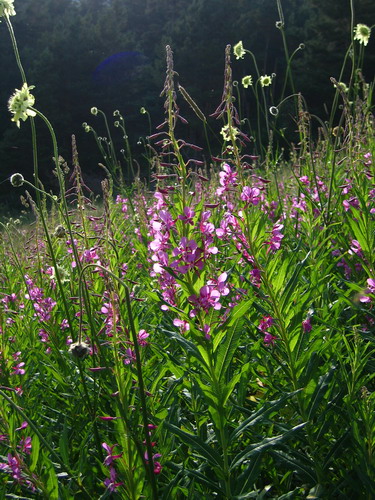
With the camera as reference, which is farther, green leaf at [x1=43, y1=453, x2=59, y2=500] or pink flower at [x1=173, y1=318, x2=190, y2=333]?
pink flower at [x1=173, y1=318, x2=190, y2=333]

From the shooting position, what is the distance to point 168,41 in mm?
32500

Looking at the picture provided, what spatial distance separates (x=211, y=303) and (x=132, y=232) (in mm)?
3443

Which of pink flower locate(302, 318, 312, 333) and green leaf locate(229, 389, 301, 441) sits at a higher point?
green leaf locate(229, 389, 301, 441)

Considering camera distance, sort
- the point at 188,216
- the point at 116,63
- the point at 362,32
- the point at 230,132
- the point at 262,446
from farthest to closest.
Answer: the point at 116,63
the point at 362,32
the point at 230,132
the point at 188,216
the point at 262,446

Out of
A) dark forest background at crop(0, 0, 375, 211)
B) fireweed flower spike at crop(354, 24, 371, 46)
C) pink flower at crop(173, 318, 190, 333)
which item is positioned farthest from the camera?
dark forest background at crop(0, 0, 375, 211)

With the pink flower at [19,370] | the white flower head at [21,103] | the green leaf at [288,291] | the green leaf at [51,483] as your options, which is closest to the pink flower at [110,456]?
the green leaf at [51,483]

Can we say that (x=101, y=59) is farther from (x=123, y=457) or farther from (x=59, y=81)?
(x=123, y=457)

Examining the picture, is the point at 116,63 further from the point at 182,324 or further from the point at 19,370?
the point at 182,324

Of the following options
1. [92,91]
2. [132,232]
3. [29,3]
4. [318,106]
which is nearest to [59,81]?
[92,91]

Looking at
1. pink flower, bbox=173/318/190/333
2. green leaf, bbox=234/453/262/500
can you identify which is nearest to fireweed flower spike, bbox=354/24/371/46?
pink flower, bbox=173/318/190/333

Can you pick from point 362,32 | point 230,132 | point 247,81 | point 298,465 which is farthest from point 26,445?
point 247,81

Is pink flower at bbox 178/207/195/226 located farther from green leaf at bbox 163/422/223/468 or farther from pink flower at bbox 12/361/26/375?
pink flower at bbox 12/361/26/375

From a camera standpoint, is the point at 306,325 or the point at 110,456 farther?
the point at 306,325

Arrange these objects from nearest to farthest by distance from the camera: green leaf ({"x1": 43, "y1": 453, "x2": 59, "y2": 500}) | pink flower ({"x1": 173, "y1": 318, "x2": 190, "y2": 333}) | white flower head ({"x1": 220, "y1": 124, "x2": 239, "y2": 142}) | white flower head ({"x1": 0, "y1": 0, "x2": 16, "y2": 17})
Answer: green leaf ({"x1": 43, "y1": 453, "x2": 59, "y2": 500}), pink flower ({"x1": 173, "y1": 318, "x2": 190, "y2": 333}), white flower head ({"x1": 220, "y1": 124, "x2": 239, "y2": 142}), white flower head ({"x1": 0, "y1": 0, "x2": 16, "y2": 17})
